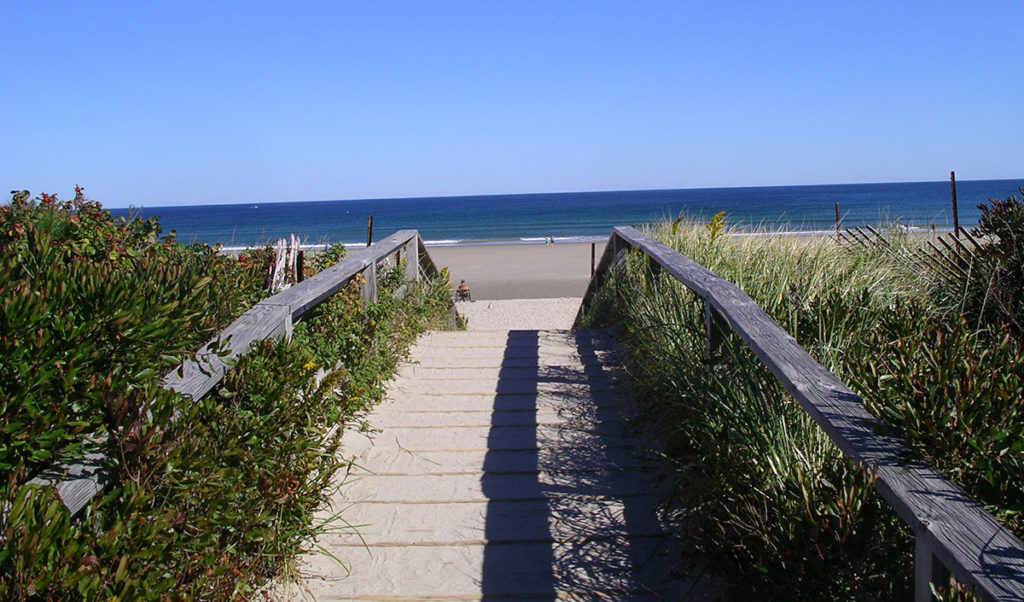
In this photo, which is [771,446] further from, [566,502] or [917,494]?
[566,502]

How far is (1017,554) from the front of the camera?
1.62 m

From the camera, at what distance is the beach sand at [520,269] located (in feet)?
68.3

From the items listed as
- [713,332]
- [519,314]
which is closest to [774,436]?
[713,332]

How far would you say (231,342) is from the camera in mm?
3244

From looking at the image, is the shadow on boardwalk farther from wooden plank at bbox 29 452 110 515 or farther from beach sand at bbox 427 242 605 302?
beach sand at bbox 427 242 605 302

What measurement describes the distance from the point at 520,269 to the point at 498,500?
22.4 metres

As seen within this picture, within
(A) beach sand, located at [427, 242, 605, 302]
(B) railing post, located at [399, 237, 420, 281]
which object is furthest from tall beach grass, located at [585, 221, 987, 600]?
(A) beach sand, located at [427, 242, 605, 302]

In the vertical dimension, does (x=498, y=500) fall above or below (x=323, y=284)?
below

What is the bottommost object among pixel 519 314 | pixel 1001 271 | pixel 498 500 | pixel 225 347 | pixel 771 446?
pixel 519 314

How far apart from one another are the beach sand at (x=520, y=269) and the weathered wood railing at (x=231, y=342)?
14134 millimetres

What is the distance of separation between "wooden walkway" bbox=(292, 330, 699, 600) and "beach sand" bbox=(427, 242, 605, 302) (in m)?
14.1

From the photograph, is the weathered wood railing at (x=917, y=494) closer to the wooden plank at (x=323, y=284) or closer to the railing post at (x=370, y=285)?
the wooden plank at (x=323, y=284)

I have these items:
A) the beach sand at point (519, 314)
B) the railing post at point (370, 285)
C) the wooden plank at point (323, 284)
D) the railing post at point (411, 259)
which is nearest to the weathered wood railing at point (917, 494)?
the wooden plank at point (323, 284)

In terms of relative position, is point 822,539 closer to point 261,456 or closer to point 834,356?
point 834,356
